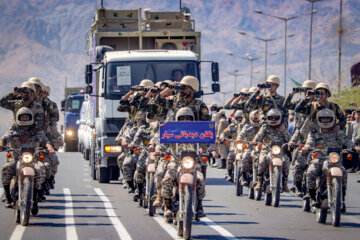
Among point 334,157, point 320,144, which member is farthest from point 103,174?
point 334,157

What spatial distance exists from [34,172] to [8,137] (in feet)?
3.57

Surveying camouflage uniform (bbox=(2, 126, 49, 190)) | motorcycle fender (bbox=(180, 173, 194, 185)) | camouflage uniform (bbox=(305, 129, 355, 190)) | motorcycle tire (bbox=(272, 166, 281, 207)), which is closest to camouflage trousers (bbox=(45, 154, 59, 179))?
camouflage uniform (bbox=(2, 126, 49, 190))

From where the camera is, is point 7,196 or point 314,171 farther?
point 7,196

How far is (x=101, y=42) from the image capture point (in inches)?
964

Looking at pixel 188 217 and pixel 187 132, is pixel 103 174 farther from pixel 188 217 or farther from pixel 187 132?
pixel 188 217

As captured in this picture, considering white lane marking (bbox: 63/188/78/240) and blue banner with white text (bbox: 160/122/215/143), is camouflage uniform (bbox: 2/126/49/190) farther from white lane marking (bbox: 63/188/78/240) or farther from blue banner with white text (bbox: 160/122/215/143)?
blue banner with white text (bbox: 160/122/215/143)

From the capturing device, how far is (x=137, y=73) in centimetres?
2147

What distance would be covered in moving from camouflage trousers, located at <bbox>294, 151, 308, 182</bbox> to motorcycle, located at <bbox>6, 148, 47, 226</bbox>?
410 cm

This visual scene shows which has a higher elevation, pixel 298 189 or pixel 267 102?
pixel 267 102

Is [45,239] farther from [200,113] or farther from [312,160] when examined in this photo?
[312,160]

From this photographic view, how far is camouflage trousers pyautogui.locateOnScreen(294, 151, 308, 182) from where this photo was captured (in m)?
15.2

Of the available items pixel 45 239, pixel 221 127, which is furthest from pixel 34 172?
pixel 221 127

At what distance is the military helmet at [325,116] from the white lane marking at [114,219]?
130 inches

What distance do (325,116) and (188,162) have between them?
3202mm
